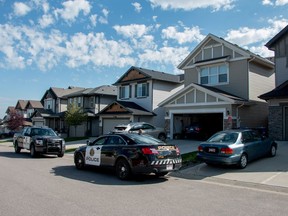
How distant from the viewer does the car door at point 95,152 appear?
11.5m

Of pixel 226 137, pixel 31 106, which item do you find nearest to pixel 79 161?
pixel 226 137

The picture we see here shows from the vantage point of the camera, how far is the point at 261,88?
2447 cm

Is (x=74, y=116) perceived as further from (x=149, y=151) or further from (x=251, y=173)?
(x=251, y=173)

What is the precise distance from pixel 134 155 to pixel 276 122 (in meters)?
12.9

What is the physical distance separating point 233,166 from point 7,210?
28.0 ft

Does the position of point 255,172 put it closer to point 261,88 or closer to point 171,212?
point 171,212

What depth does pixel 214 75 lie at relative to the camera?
991 inches

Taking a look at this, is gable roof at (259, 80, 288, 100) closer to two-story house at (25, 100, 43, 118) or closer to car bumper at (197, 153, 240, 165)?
car bumper at (197, 153, 240, 165)

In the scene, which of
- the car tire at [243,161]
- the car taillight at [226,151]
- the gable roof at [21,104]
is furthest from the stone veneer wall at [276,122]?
the gable roof at [21,104]

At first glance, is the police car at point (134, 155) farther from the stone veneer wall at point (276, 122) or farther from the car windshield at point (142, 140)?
the stone veneer wall at point (276, 122)

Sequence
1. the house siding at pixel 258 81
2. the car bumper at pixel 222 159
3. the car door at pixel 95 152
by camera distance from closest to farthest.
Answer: the car bumper at pixel 222 159
the car door at pixel 95 152
the house siding at pixel 258 81

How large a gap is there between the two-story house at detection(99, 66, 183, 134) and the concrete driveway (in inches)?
635

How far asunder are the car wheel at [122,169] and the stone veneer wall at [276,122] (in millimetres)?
12833

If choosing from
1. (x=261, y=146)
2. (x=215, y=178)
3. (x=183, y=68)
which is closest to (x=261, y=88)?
(x=183, y=68)
